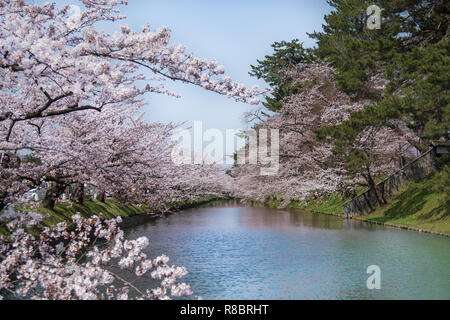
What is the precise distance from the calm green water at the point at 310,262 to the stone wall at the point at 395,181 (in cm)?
660

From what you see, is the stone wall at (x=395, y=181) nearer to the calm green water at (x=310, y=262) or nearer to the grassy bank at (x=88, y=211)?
the calm green water at (x=310, y=262)

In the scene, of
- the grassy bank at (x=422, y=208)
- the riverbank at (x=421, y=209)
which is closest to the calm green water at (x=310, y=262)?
the riverbank at (x=421, y=209)

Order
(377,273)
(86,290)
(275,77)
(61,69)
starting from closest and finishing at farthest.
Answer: (86,290), (61,69), (377,273), (275,77)

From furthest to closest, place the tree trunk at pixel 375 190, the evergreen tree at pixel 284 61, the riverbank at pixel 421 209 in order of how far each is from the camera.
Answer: the evergreen tree at pixel 284 61, the tree trunk at pixel 375 190, the riverbank at pixel 421 209

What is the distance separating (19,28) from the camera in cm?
866

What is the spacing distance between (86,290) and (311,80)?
33.1m

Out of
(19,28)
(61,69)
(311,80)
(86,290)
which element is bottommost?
(86,290)

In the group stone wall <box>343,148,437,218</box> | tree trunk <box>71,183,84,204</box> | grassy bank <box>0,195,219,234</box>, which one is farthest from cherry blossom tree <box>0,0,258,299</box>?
stone wall <box>343,148,437,218</box>

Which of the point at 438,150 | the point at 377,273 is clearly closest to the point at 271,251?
the point at 377,273

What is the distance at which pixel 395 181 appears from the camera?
31844 millimetres

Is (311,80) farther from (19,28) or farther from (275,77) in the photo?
(19,28)

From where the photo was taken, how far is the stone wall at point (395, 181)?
30.4m

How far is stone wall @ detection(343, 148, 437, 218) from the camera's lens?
3041 centimetres

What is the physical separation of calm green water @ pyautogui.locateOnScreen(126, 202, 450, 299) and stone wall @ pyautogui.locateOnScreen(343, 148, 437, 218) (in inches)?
260
